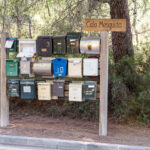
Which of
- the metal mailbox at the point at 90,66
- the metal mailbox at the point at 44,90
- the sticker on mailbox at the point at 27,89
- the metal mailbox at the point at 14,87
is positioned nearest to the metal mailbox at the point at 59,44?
the metal mailbox at the point at 90,66

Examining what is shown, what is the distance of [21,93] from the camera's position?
590 cm

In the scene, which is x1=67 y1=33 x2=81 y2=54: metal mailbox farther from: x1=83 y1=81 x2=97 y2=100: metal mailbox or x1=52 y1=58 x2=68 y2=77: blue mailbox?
x1=83 y1=81 x2=97 y2=100: metal mailbox

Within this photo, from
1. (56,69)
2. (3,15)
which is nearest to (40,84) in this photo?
(56,69)

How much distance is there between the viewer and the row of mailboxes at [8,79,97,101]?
5.56 metres

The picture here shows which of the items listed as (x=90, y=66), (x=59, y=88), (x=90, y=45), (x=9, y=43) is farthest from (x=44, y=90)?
(x=90, y=45)

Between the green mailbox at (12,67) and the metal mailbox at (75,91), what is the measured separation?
1.34m

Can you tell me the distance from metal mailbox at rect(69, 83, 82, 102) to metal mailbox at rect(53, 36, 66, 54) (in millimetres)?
777

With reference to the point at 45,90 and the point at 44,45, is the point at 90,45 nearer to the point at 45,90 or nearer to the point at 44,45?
the point at 44,45

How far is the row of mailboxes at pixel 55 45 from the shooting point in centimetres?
539

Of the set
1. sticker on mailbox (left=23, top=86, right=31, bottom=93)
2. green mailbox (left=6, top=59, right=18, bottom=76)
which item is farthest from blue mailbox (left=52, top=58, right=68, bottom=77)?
green mailbox (left=6, top=59, right=18, bottom=76)

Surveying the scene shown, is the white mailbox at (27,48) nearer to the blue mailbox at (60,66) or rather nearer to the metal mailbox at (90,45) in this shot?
the blue mailbox at (60,66)

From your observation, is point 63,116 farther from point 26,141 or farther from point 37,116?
point 26,141

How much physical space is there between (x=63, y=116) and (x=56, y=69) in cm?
225

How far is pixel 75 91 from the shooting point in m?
5.60
